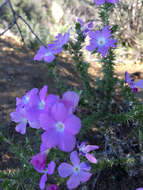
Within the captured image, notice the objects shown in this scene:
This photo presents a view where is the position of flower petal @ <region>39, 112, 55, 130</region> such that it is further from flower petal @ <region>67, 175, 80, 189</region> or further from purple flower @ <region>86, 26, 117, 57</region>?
purple flower @ <region>86, 26, 117, 57</region>

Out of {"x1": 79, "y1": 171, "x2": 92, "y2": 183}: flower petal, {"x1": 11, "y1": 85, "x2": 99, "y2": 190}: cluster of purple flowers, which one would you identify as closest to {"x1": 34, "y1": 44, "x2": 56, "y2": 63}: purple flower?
{"x1": 11, "y1": 85, "x2": 99, "y2": 190}: cluster of purple flowers

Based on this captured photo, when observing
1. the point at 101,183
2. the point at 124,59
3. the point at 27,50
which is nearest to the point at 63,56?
the point at 27,50

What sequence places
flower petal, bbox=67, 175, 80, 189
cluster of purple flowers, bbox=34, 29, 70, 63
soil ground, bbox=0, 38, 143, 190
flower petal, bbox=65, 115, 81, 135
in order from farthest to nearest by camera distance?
1. soil ground, bbox=0, 38, 143, 190
2. cluster of purple flowers, bbox=34, 29, 70, 63
3. flower petal, bbox=67, 175, 80, 189
4. flower petal, bbox=65, 115, 81, 135

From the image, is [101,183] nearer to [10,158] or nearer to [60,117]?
[10,158]

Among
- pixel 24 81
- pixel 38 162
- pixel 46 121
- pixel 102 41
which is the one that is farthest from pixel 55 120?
pixel 24 81

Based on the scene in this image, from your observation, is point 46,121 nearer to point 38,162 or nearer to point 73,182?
point 38,162

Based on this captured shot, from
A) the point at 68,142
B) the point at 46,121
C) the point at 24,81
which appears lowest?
the point at 68,142
